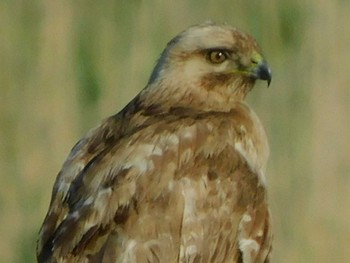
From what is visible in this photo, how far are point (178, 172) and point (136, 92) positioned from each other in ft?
3.92

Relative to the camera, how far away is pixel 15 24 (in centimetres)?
1238

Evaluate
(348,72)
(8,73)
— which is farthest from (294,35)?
(8,73)

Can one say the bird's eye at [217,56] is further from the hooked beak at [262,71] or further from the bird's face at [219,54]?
the hooked beak at [262,71]

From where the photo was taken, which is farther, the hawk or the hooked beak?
the hooked beak

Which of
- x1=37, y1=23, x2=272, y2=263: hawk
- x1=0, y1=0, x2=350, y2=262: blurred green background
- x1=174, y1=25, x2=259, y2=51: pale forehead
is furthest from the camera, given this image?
x1=0, y1=0, x2=350, y2=262: blurred green background

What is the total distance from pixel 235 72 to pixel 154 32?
742 mm

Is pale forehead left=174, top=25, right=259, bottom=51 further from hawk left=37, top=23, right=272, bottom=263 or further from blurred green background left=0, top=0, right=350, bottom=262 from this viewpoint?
blurred green background left=0, top=0, right=350, bottom=262

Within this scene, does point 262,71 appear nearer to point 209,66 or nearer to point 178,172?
point 209,66

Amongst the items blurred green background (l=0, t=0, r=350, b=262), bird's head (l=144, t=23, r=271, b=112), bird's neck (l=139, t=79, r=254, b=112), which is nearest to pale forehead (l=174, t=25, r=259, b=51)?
bird's head (l=144, t=23, r=271, b=112)

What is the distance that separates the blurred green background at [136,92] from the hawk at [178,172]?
2.12 ft

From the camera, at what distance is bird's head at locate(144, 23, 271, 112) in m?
11.5

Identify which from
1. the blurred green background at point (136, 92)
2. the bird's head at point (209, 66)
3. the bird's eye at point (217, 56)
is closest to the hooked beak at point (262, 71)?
the bird's head at point (209, 66)

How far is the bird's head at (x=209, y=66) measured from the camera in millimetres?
11539

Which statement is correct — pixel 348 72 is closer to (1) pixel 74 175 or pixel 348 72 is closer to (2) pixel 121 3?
(2) pixel 121 3
